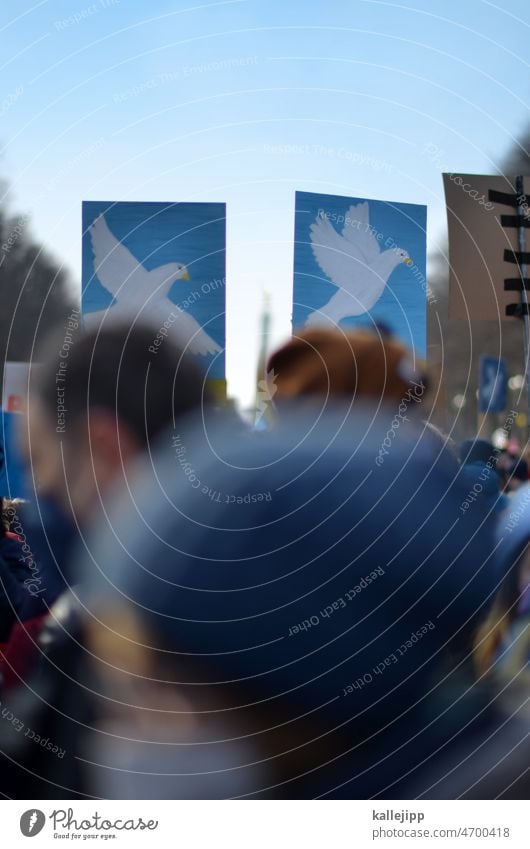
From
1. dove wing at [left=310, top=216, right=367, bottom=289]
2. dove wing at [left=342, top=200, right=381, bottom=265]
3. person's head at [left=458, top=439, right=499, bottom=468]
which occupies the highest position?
dove wing at [left=342, top=200, right=381, bottom=265]

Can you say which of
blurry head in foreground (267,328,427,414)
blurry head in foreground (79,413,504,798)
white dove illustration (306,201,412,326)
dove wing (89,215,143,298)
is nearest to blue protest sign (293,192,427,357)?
white dove illustration (306,201,412,326)

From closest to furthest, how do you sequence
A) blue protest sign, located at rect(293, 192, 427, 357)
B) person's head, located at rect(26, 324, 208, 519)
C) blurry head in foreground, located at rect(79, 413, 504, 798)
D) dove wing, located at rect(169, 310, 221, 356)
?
blurry head in foreground, located at rect(79, 413, 504, 798) < person's head, located at rect(26, 324, 208, 519) < dove wing, located at rect(169, 310, 221, 356) < blue protest sign, located at rect(293, 192, 427, 357)

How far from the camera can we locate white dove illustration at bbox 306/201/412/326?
5.73 ft

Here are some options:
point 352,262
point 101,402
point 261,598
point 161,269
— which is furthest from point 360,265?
point 261,598

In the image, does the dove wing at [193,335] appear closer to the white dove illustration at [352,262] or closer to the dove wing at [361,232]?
the white dove illustration at [352,262]

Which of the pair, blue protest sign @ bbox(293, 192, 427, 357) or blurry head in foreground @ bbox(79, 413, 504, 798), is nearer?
blurry head in foreground @ bbox(79, 413, 504, 798)

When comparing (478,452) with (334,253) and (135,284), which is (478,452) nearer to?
(334,253)

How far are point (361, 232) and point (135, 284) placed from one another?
1.58 ft

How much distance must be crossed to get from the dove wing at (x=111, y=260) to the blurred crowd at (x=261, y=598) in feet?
0.59

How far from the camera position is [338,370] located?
143 cm

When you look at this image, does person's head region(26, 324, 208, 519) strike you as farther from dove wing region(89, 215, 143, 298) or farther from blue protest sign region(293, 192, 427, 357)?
blue protest sign region(293, 192, 427, 357)

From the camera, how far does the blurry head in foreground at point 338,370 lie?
1426 mm

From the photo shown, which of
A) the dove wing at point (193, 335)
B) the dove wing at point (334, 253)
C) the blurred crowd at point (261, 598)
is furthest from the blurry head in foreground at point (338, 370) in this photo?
the dove wing at point (334, 253)

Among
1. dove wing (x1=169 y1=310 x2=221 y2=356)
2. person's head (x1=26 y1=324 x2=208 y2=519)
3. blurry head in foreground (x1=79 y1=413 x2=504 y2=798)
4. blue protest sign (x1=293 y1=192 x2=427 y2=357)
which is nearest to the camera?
blurry head in foreground (x1=79 y1=413 x2=504 y2=798)
